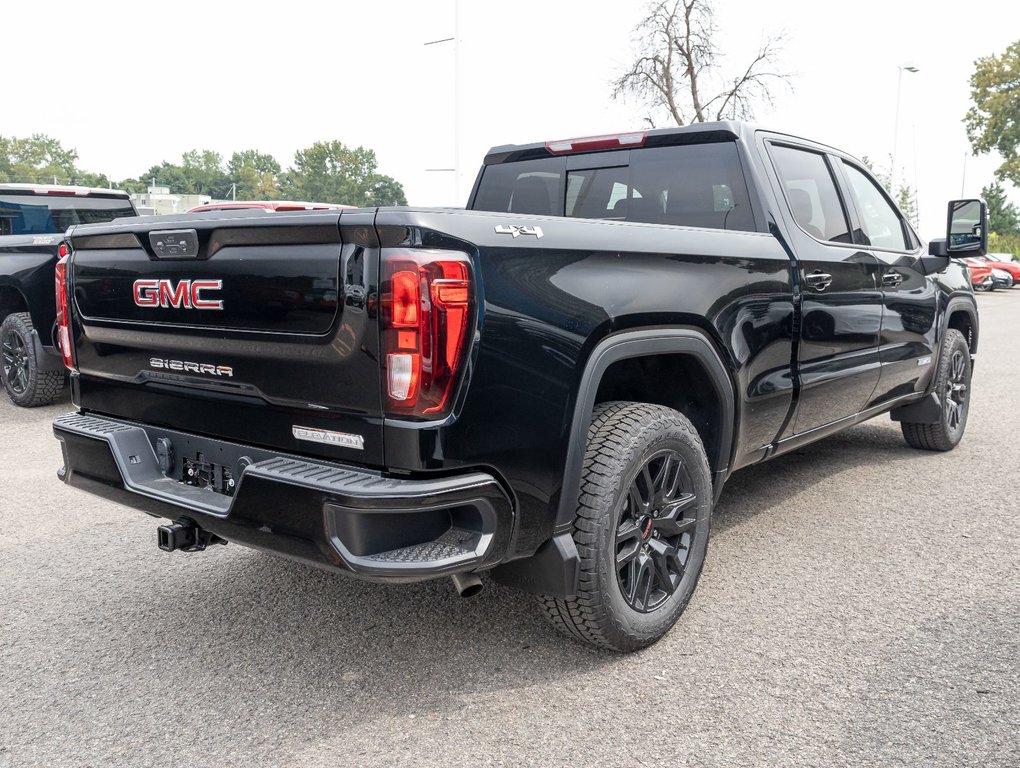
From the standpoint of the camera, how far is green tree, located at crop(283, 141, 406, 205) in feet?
211

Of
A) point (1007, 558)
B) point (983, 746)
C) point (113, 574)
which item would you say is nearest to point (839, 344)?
point (1007, 558)

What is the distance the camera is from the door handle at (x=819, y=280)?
3.83m

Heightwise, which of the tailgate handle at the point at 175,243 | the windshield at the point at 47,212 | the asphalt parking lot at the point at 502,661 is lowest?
the asphalt parking lot at the point at 502,661

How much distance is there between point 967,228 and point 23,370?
23.9 ft

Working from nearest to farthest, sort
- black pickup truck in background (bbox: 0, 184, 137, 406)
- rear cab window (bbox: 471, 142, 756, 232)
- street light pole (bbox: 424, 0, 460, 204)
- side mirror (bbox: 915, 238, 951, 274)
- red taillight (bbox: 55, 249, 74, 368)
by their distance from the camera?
red taillight (bbox: 55, 249, 74, 368), rear cab window (bbox: 471, 142, 756, 232), side mirror (bbox: 915, 238, 951, 274), black pickup truck in background (bbox: 0, 184, 137, 406), street light pole (bbox: 424, 0, 460, 204)

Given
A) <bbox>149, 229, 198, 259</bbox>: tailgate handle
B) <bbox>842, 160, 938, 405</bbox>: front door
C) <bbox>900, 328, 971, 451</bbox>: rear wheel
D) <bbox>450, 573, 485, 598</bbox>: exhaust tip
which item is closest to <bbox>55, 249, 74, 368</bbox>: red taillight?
<bbox>149, 229, 198, 259</bbox>: tailgate handle

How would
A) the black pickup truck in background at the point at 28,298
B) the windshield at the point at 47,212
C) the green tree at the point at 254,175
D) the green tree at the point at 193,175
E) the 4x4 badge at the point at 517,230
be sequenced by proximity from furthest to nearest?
1. the green tree at the point at 193,175
2. the green tree at the point at 254,175
3. the windshield at the point at 47,212
4. the black pickup truck in background at the point at 28,298
5. the 4x4 badge at the point at 517,230

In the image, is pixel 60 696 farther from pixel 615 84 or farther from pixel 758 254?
pixel 615 84

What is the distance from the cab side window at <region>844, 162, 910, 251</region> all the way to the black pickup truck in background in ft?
20.3

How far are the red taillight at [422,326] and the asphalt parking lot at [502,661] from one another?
100 cm

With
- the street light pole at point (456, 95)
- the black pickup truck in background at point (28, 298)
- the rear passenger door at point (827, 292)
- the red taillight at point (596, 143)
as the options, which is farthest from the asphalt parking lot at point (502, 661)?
the street light pole at point (456, 95)

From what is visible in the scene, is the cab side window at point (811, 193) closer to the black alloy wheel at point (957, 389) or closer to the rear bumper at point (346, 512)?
the black alloy wheel at point (957, 389)

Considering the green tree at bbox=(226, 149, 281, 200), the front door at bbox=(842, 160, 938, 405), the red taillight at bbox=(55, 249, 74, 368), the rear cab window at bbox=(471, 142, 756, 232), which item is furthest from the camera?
the green tree at bbox=(226, 149, 281, 200)

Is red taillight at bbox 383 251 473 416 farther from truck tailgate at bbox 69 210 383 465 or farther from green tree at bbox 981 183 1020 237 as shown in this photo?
green tree at bbox 981 183 1020 237
